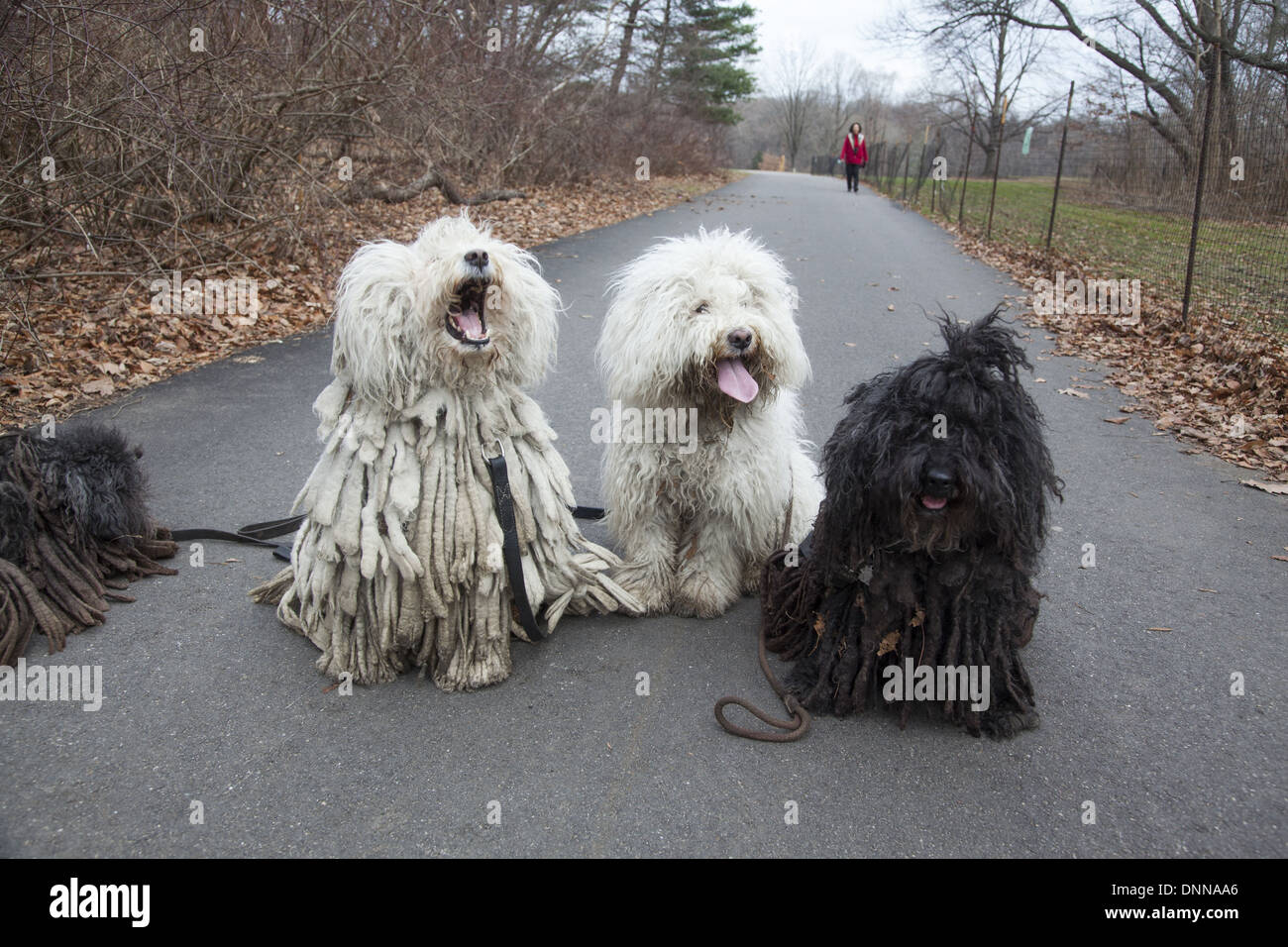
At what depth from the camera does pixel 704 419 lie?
3777 millimetres

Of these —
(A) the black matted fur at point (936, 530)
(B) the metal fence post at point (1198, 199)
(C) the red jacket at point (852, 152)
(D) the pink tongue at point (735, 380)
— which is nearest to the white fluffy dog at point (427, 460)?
(D) the pink tongue at point (735, 380)

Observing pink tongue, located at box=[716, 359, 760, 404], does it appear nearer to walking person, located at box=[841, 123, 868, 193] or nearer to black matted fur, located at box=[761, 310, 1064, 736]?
black matted fur, located at box=[761, 310, 1064, 736]

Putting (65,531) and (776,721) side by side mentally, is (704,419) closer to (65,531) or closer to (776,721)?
(776,721)

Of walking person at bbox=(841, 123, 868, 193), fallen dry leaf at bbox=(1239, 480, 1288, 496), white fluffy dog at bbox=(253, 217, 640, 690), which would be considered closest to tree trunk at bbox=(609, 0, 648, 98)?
walking person at bbox=(841, 123, 868, 193)

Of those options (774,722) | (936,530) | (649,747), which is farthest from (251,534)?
(936,530)

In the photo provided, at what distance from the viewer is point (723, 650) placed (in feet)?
12.2

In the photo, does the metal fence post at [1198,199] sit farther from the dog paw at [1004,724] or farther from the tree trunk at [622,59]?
the tree trunk at [622,59]

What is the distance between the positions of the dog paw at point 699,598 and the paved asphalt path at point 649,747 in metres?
0.07

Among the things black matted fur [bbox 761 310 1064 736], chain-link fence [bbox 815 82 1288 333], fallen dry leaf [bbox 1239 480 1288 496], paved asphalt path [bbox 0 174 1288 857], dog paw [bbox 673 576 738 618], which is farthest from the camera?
chain-link fence [bbox 815 82 1288 333]

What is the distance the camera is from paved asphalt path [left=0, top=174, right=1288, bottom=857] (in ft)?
8.66

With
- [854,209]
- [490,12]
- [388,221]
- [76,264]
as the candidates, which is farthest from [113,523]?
[854,209]

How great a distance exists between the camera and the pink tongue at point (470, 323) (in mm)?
3051

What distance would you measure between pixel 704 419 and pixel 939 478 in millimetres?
1279

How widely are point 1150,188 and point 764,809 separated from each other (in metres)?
12.9
